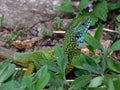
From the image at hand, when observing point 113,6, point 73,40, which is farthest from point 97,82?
point 113,6

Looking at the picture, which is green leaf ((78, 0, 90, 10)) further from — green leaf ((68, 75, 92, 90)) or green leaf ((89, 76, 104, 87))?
green leaf ((68, 75, 92, 90))

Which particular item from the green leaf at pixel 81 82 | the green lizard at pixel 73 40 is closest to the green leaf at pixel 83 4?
the green lizard at pixel 73 40

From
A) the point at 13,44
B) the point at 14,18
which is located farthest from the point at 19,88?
the point at 14,18

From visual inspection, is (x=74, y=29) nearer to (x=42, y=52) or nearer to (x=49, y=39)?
A: (x=42, y=52)

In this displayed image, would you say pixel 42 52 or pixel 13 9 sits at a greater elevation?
pixel 13 9

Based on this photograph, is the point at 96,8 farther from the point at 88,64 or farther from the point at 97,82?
the point at 88,64

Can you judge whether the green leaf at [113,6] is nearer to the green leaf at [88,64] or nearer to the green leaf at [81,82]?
the green leaf at [88,64]

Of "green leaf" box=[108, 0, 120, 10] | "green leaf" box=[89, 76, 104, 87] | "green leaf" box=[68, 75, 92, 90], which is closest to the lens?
"green leaf" box=[68, 75, 92, 90]

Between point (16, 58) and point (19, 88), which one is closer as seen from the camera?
point (19, 88)

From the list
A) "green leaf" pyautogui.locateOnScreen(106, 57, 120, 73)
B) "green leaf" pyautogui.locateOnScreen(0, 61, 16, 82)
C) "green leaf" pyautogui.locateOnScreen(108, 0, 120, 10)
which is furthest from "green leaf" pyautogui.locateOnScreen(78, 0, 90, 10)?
"green leaf" pyautogui.locateOnScreen(0, 61, 16, 82)
